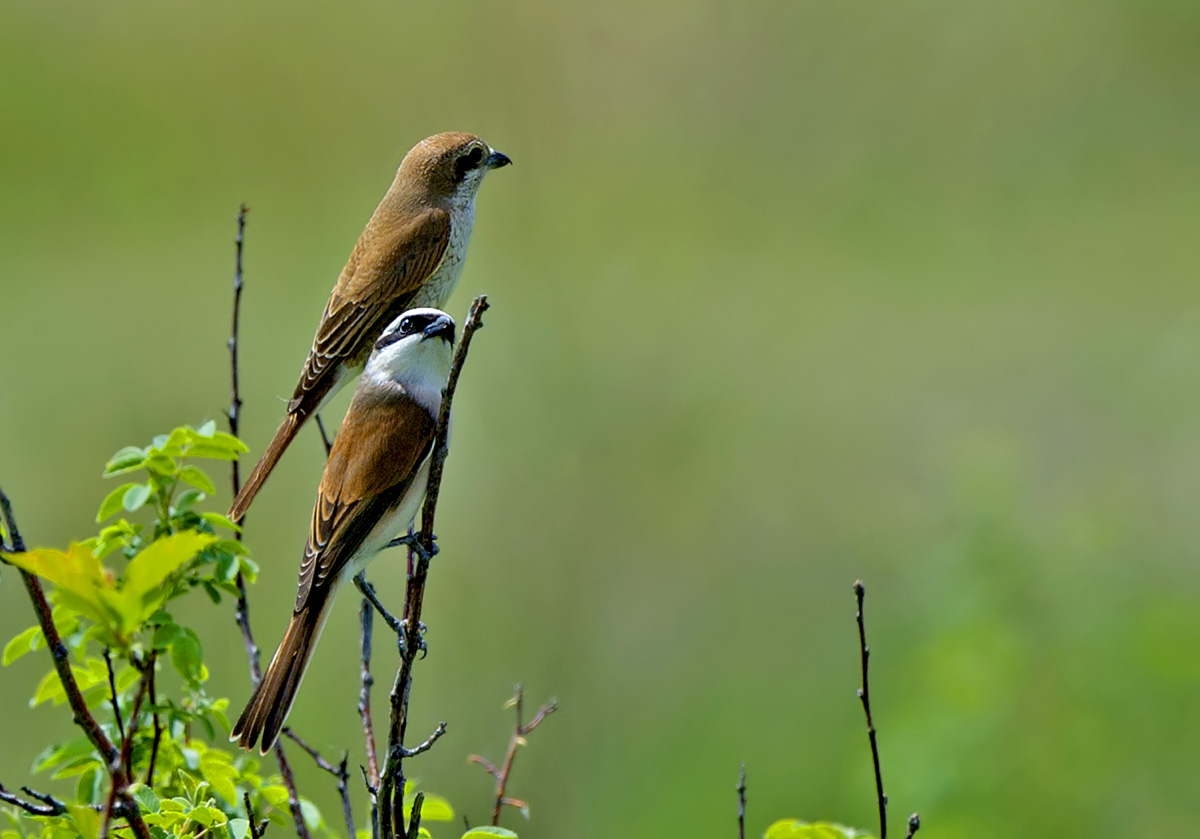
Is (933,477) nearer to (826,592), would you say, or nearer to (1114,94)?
(826,592)

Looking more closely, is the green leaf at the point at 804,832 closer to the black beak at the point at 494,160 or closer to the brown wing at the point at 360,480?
the brown wing at the point at 360,480

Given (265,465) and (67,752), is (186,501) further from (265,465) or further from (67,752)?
(265,465)

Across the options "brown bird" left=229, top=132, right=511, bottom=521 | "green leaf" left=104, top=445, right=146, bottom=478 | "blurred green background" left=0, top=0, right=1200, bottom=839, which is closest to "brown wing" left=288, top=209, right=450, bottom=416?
"brown bird" left=229, top=132, right=511, bottom=521

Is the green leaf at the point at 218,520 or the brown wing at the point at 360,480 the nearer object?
the green leaf at the point at 218,520

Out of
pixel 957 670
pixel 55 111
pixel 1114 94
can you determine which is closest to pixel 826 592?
pixel 957 670

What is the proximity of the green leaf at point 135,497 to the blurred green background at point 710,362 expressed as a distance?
2.27 meters

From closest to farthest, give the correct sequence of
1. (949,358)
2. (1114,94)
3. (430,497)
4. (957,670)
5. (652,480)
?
(430,497) → (957,670) → (652,480) → (949,358) → (1114,94)

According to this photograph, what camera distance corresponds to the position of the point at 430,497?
1.69 meters

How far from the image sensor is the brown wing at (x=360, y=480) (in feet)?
7.39

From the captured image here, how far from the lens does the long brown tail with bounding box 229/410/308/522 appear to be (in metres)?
2.21

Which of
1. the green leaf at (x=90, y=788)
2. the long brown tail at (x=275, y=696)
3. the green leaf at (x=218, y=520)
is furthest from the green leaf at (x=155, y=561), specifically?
the green leaf at (x=90, y=788)

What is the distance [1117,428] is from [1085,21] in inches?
213

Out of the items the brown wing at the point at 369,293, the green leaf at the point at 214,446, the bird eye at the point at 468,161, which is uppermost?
the bird eye at the point at 468,161

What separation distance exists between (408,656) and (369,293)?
1.29 meters
